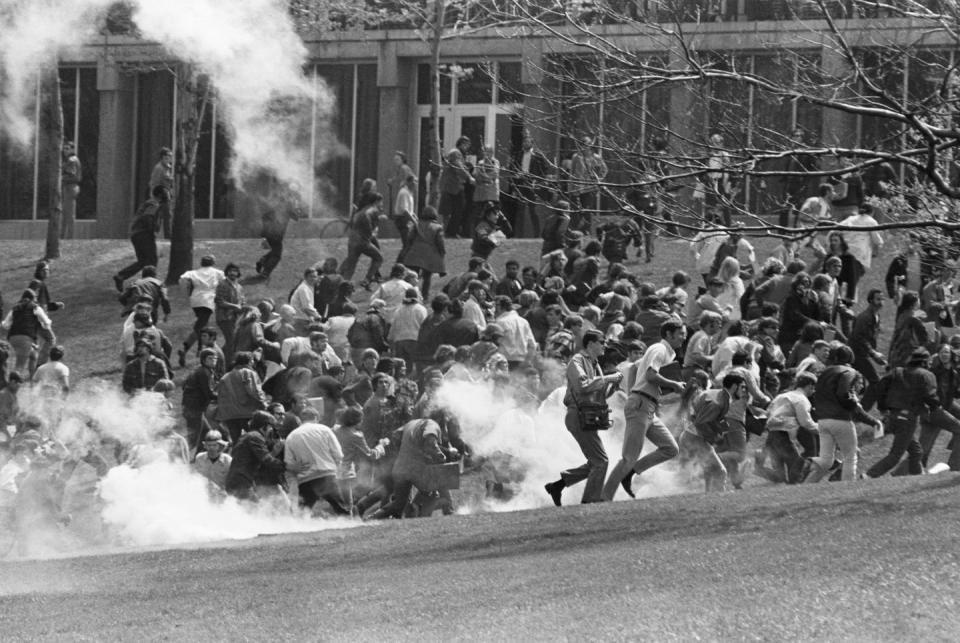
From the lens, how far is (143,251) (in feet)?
90.1

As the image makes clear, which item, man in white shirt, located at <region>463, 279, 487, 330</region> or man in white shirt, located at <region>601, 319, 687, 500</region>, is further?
man in white shirt, located at <region>463, 279, 487, 330</region>

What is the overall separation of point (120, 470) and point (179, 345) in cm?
729

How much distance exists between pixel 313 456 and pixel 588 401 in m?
2.76

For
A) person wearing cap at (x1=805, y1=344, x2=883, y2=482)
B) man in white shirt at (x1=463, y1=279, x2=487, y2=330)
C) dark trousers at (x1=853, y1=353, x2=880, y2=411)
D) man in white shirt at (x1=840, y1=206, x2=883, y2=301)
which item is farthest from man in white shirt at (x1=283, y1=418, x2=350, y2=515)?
man in white shirt at (x1=840, y1=206, x2=883, y2=301)

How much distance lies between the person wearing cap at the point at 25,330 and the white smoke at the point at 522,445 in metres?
6.96

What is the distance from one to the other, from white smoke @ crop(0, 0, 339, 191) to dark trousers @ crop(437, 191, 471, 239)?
2.46 metres

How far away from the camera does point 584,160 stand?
53.4ft

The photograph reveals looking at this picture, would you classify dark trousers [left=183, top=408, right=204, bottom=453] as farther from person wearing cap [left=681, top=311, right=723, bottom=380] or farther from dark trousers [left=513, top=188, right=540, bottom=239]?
dark trousers [left=513, top=188, right=540, bottom=239]

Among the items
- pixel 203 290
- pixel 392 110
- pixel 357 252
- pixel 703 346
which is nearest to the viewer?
pixel 703 346

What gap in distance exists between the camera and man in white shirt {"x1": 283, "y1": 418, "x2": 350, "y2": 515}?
17391 mm

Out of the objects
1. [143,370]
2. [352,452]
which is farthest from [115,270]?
[352,452]

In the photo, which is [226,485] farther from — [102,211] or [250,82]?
[102,211]

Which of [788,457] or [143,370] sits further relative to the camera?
[143,370]

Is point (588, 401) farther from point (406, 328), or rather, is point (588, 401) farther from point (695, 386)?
point (406, 328)
